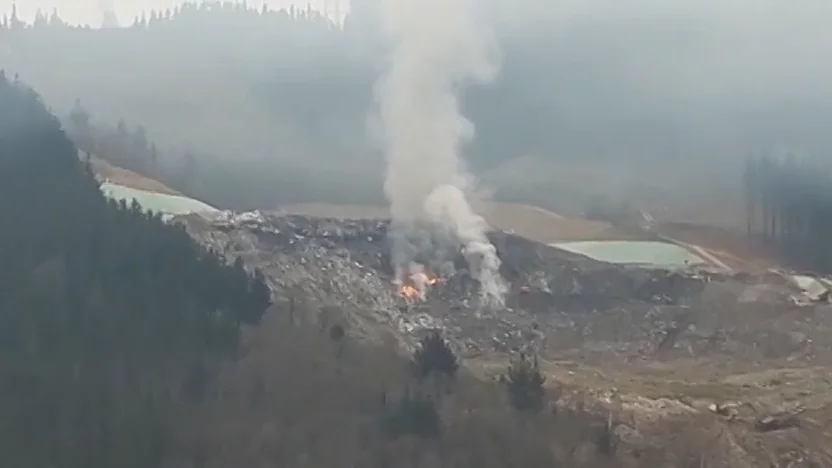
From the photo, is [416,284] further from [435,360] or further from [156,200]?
[156,200]

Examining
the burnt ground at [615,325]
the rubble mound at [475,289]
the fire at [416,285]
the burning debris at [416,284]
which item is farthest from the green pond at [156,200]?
the fire at [416,285]

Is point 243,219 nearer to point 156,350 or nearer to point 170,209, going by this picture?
point 170,209

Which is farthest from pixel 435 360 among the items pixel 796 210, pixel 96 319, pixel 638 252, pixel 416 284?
pixel 796 210

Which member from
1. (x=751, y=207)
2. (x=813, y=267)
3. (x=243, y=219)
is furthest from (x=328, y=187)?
(x=813, y=267)

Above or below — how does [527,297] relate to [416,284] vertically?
below

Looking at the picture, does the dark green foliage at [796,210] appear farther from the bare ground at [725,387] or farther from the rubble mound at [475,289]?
the rubble mound at [475,289]

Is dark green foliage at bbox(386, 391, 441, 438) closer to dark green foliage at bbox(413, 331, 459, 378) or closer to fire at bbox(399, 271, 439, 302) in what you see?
dark green foliage at bbox(413, 331, 459, 378)
